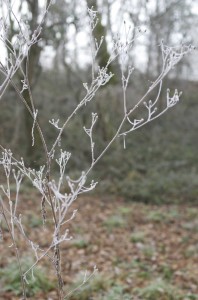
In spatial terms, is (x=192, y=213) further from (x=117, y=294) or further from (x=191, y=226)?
(x=117, y=294)

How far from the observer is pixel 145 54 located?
18.3m

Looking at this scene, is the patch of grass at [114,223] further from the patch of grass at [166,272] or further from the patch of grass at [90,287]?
the patch of grass at [90,287]

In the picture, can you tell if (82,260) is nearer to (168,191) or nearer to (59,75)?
(168,191)

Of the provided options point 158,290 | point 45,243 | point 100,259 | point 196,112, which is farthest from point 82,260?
point 196,112

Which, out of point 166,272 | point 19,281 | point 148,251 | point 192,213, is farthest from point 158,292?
point 192,213

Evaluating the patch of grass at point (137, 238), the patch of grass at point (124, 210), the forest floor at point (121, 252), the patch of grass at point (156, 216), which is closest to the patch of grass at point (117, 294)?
the forest floor at point (121, 252)

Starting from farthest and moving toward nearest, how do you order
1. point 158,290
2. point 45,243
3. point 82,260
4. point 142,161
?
point 142,161, point 45,243, point 82,260, point 158,290

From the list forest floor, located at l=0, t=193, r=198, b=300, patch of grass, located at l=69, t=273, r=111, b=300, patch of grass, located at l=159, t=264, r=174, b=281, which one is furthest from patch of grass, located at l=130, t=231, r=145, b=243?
patch of grass, located at l=69, t=273, r=111, b=300

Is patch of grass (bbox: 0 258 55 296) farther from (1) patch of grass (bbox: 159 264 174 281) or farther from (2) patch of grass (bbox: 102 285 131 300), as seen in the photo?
(1) patch of grass (bbox: 159 264 174 281)

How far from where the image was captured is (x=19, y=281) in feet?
16.8

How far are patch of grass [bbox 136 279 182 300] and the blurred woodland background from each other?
19.9ft

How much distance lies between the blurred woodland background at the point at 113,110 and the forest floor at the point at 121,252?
160 centimetres

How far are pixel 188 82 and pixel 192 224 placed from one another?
11.9m

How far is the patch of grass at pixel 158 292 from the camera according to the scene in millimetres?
5031
